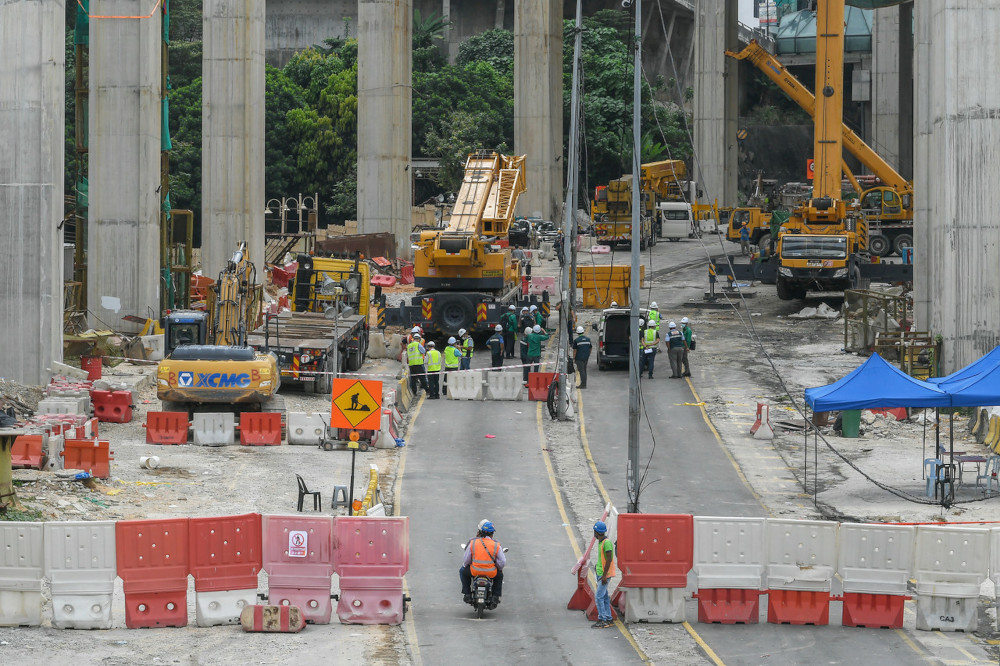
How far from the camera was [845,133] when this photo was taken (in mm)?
74000

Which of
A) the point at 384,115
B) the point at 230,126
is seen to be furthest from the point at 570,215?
the point at 384,115

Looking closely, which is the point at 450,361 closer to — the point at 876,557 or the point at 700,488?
the point at 700,488

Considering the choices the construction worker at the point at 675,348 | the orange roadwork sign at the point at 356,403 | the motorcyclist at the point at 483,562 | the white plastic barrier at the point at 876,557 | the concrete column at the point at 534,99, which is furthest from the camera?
the concrete column at the point at 534,99

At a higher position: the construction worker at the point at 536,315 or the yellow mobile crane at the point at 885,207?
the yellow mobile crane at the point at 885,207

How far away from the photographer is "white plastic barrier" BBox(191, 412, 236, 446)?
31.7 meters

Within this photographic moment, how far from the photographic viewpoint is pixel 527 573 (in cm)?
2220

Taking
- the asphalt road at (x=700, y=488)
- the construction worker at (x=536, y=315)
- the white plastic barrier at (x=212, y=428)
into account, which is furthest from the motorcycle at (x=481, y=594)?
the construction worker at (x=536, y=315)

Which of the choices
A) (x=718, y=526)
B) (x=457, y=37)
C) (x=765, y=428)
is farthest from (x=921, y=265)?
(x=457, y=37)

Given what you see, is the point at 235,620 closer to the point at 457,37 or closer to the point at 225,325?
the point at 225,325

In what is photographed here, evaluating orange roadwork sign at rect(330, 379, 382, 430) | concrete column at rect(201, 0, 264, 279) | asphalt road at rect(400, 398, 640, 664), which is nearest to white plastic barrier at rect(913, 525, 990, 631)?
asphalt road at rect(400, 398, 640, 664)

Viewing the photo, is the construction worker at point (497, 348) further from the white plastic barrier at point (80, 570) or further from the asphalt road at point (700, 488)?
the white plastic barrier at point (80, 570)

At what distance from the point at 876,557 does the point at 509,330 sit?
Answer: 82.0 feet

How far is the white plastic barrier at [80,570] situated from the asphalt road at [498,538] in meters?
3.94

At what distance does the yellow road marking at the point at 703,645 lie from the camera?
1802cm
